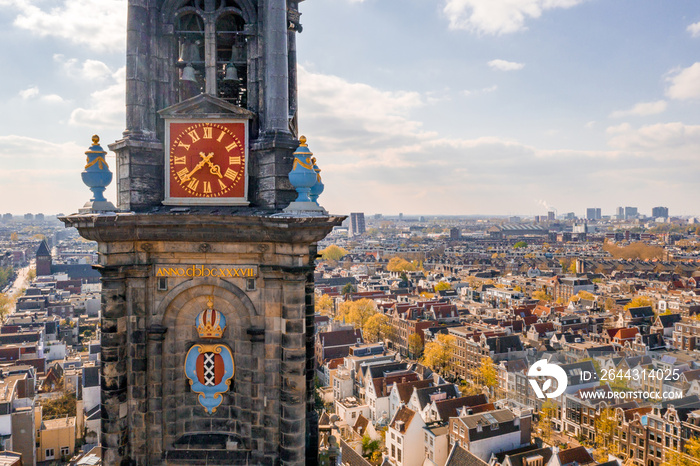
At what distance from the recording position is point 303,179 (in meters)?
11.3

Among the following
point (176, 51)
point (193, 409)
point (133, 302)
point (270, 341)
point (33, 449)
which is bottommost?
point (33, 449)

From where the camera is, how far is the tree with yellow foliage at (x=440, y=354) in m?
78.1

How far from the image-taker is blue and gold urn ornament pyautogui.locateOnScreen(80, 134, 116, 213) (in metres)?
11.5

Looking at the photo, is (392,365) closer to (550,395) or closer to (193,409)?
(550,395)

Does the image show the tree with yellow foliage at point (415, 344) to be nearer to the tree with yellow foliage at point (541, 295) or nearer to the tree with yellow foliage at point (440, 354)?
the tree with yellow foliage at point (440, 354)

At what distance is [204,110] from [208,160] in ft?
3.53

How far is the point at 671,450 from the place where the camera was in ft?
159

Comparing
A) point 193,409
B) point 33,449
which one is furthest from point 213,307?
point 33,449

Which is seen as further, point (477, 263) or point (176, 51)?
point (477, 263)

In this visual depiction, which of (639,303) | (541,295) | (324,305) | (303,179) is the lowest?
(541,295)

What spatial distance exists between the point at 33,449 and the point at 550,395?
51.7 metres

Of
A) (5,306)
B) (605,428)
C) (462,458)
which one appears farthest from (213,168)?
(5,306)

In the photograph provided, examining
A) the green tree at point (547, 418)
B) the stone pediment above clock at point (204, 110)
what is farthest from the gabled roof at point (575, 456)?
the stone pediment above clock at point (204, 110)

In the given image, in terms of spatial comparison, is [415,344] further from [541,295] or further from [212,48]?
[212,48]
